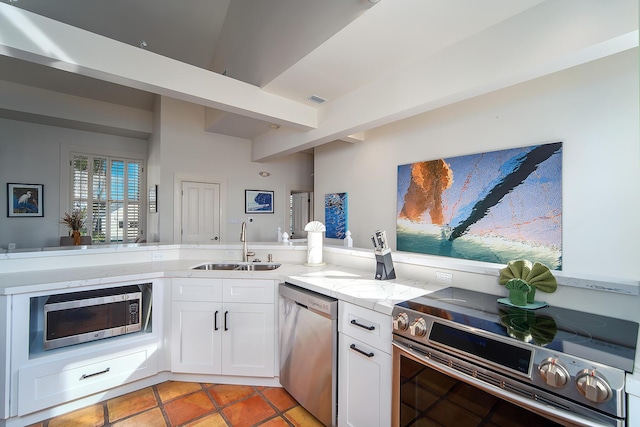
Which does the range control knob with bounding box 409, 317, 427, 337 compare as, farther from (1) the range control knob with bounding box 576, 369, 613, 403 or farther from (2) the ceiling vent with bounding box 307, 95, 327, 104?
(2) the ceiling vent with bounding box 307, 95, 327, 104

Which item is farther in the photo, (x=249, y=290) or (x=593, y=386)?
(x=249, y=290)

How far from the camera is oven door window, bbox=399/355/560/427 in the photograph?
3.38 feet

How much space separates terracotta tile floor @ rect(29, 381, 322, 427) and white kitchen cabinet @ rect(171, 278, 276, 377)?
14cm

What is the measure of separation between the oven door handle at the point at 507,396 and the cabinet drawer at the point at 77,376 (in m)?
1.90

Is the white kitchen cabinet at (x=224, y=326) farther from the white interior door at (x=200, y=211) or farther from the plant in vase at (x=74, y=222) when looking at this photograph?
the plant in vase at (x=74, y=222)

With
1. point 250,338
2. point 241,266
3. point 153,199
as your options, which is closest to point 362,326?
point 250,338

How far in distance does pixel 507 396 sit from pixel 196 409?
1.94 m

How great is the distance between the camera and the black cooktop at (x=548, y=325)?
3.15 ft

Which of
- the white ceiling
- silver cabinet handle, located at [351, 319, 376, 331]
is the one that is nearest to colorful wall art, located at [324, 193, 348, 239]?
the white ceiling

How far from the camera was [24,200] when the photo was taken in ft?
15.6

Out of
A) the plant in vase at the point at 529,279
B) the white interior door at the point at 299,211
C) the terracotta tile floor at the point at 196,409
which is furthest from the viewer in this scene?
the white interior door at the point at 299,211

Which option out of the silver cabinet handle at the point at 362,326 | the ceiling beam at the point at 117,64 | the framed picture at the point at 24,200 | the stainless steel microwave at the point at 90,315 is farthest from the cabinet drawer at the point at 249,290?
the framed picture at the point at 24,200

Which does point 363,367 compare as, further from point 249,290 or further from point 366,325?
point 249,290

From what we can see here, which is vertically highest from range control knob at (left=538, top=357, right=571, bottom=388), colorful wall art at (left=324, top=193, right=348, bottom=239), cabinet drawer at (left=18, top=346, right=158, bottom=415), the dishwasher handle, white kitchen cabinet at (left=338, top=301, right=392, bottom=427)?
colorful wall art at (left=324, top=193, right=348, bottom=239)
